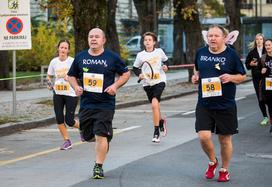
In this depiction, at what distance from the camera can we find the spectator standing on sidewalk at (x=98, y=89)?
9.19 m

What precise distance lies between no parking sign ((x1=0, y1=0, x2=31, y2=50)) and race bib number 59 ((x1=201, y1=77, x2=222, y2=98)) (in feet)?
28.5

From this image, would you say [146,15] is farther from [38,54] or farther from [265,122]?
[265,122]

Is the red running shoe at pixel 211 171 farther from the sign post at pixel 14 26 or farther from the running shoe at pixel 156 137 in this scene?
the sign post at pixel 14 26

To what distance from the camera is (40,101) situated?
21.0 meters

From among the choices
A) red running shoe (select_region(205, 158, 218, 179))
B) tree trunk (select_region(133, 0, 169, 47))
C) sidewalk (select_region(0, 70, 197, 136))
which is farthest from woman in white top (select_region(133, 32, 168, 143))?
tree trunk (select_region(133, 0, 169, 47))

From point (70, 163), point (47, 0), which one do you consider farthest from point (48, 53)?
point (70, 163)

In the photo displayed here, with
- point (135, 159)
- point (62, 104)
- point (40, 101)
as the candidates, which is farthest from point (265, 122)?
point (40, 101)

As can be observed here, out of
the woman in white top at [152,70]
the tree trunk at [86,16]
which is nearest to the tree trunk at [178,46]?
the tree trunk at [86,16]

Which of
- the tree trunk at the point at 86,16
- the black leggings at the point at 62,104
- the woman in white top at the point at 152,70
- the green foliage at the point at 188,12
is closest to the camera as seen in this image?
the black leggings at the point at 62,104

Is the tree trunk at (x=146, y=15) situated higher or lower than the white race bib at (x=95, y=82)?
higher

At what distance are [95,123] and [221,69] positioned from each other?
1.69 meters

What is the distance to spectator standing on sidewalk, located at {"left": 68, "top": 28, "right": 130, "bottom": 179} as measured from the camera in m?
9.19

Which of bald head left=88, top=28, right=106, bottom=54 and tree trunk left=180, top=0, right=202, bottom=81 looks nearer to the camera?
bald head left=88, top=28, right=106, bottom=54

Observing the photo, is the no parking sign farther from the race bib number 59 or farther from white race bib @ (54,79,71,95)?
the race bib number 59
